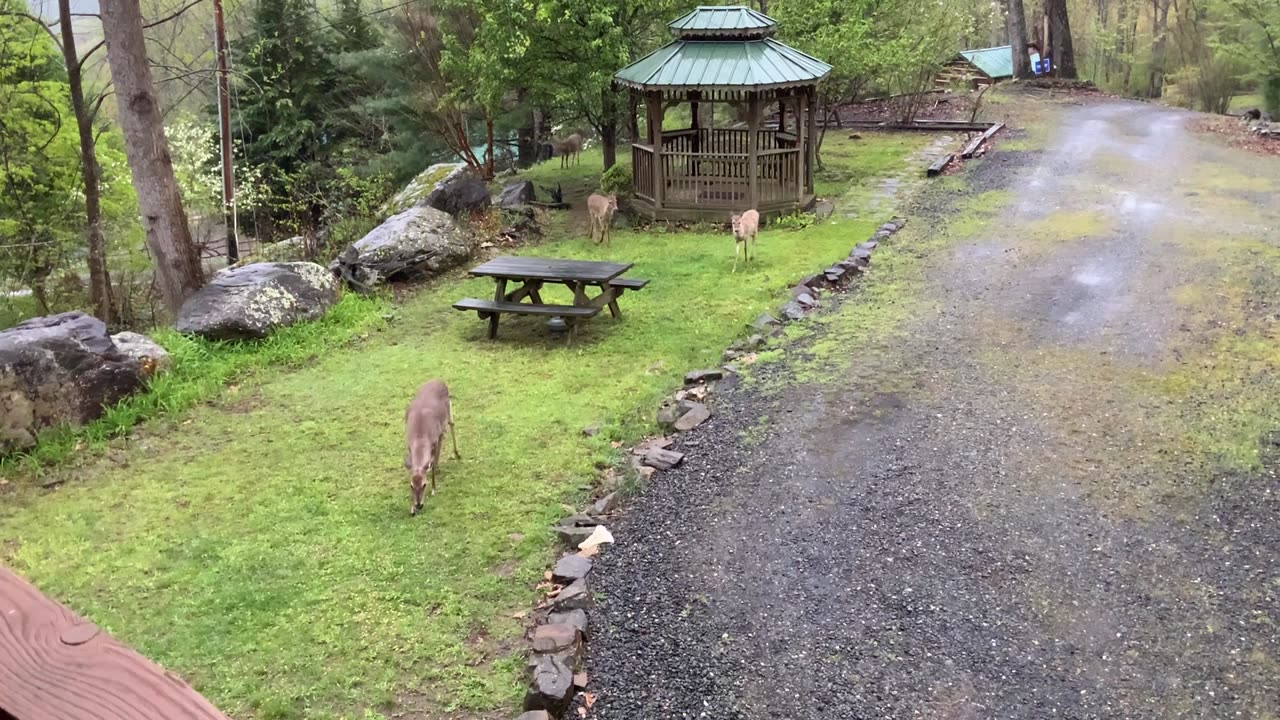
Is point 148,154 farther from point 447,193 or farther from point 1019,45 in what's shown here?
point 1019,45

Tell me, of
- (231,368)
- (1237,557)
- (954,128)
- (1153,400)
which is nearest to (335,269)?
(231,368)

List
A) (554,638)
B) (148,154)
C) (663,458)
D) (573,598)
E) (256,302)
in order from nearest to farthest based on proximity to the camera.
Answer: (554,638) < (573,598) < (663,458) < (256,302) < (148,154)

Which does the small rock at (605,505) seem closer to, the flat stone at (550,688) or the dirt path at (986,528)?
the dirt path at (986,528)

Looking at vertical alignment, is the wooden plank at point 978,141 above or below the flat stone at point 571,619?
above

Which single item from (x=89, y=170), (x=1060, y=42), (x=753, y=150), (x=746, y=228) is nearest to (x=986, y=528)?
(x=746, y=228)

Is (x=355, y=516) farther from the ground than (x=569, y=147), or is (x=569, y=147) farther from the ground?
(x=569, y=147)

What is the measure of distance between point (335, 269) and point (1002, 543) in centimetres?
925

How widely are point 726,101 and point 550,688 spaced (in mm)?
11950

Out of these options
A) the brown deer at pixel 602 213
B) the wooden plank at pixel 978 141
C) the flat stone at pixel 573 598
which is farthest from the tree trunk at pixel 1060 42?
the flat stone at pixel 573 598

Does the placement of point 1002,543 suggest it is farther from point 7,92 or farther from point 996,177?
point 7,92

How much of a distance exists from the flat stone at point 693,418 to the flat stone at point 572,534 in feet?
5.81

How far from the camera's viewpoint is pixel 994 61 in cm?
3152

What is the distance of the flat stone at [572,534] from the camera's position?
570 centimetres

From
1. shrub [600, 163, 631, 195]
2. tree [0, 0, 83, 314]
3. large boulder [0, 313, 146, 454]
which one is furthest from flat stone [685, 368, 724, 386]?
tree [0, 0, 83, 314]
